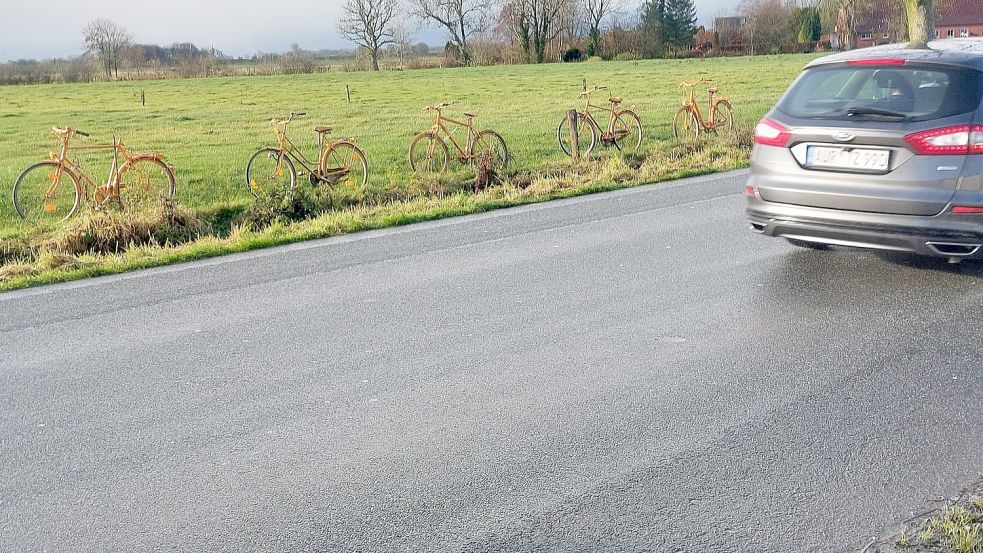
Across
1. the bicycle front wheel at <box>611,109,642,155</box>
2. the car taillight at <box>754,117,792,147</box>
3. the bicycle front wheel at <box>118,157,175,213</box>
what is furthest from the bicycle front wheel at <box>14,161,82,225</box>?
the bicycle front wheel at <box>611,109,642,155</box>

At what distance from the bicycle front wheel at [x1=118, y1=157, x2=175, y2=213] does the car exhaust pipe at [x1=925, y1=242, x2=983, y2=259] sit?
7.98 m

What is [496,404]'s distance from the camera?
15.5ft

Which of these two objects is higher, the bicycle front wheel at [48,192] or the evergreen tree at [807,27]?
the evergreen tree at [807,27]

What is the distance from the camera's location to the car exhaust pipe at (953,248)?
20.3 feet

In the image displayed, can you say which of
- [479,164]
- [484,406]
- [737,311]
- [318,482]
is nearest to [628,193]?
[479,164]

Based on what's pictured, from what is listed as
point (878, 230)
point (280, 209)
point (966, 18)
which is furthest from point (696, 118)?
point (966, 18)

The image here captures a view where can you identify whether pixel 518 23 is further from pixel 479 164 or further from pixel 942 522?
pixel 942 522

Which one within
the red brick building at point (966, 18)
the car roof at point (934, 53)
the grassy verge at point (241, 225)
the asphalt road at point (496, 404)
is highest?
the red brick building at point (966, 18)

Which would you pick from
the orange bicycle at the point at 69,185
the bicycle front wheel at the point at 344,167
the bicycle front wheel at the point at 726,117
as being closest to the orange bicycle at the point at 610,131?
the bicycle front wheel at the point at 726,117

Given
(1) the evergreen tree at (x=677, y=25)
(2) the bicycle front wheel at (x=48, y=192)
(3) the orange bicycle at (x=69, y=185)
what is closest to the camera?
(3) the orange bicycle at (x=69, y=185)

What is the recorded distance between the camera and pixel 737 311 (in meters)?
6.20

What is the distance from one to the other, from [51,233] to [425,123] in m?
15.7

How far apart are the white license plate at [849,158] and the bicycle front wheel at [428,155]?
861 centimetres

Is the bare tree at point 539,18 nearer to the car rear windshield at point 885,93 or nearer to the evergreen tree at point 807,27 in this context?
the evergreen tree at point 807,27
